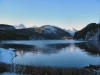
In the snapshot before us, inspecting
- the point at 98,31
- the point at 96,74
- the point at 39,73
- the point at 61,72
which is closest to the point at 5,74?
the point at 39,73

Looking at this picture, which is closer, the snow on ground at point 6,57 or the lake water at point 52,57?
the snow on ground at point 6,57

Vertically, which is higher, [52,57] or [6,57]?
[6,57]

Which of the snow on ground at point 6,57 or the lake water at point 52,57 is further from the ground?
the snow on ground at point 6,57

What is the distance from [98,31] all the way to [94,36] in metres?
11.1

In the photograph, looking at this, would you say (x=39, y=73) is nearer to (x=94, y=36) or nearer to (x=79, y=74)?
(x=79, y=74)

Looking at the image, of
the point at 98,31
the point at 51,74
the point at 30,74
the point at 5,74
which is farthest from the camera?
the point at 98,31

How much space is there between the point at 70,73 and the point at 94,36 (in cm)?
19301

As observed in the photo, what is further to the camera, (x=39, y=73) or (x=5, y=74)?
(x=39, y=73)

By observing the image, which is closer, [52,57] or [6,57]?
[6,57]

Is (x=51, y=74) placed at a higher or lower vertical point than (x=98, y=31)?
lower

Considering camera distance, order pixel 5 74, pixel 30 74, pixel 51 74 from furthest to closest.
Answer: pixel 51 74 < pixel 30 74 < pixel 5 74

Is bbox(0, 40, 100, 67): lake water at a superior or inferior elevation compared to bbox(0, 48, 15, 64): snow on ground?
inferior

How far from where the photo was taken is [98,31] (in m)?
185

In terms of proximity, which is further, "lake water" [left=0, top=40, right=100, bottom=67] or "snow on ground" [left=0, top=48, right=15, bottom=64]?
"lake water" [left=0, top=40, right=100, bottom=67]
